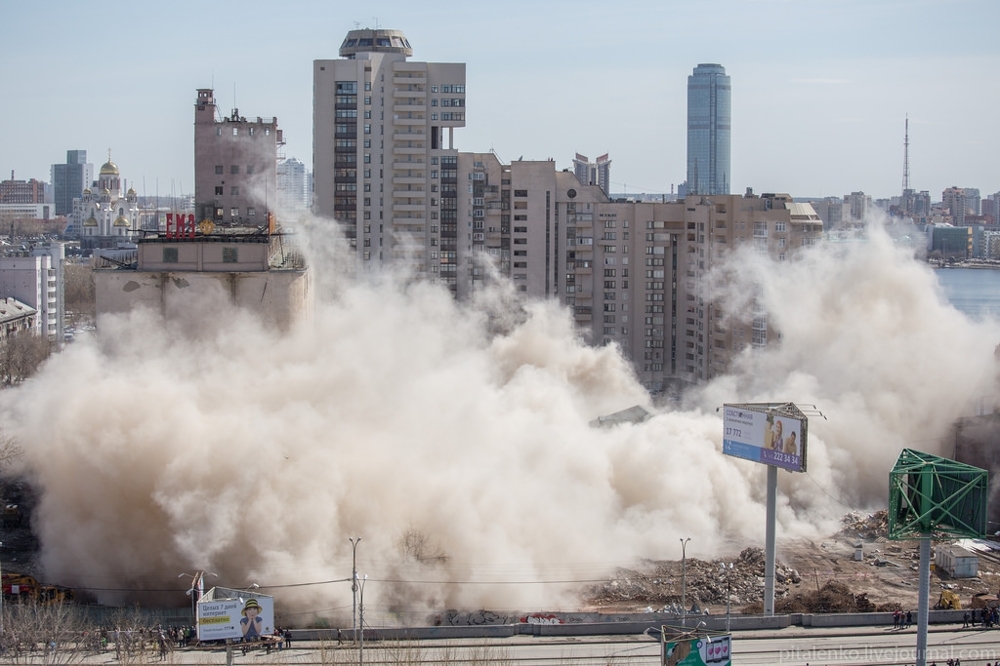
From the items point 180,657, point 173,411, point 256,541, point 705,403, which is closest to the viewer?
point 180,657

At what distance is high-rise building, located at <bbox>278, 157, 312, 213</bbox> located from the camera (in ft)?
198

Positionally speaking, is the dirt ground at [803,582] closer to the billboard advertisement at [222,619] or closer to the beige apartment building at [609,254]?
the billboard advertisement at [222,619]

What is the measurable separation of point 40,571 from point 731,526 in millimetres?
20930

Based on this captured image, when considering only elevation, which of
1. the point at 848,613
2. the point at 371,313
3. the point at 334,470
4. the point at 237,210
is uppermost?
the point at 237,210

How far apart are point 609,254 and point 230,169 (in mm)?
20753

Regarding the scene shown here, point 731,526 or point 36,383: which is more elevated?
point 36,383

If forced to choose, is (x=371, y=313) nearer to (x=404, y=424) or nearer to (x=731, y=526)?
(x=404, y=424)

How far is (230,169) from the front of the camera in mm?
52250

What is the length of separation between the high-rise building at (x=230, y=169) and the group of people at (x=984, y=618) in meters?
31.5

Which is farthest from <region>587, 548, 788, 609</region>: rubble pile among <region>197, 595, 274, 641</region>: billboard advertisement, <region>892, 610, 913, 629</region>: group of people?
<region>197, 595, 274, 641</region>: billboard advertisement

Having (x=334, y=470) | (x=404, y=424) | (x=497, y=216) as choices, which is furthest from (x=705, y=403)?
(x=334, y=470)

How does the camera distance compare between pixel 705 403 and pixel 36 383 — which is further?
pixel 705 403

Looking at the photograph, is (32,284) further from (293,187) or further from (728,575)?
(728,575)

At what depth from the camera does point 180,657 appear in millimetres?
28438
